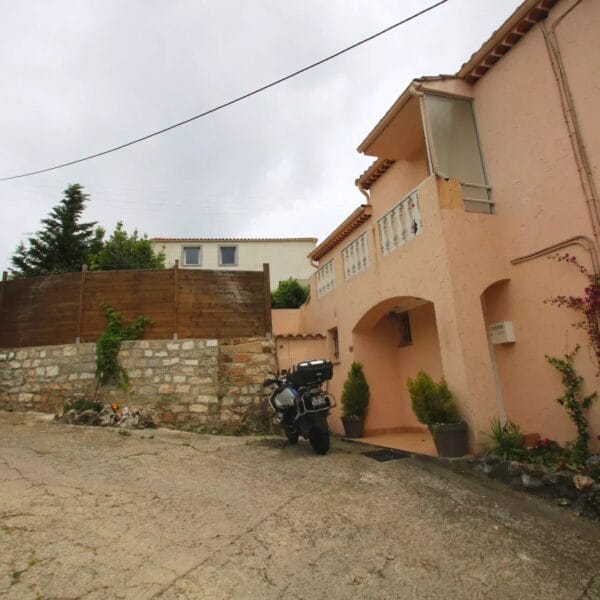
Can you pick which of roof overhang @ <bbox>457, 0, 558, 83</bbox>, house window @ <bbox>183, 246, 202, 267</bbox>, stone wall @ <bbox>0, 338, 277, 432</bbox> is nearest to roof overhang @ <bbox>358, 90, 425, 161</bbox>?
roof overhang @ <bbox>457, 0, 558, 83</bbox>

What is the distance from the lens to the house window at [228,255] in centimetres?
2123

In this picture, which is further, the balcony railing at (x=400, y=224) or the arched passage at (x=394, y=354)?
the arched passage at (x=394, y=354)

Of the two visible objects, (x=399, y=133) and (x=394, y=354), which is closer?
(x=399, y=133)

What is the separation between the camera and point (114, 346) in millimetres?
7195

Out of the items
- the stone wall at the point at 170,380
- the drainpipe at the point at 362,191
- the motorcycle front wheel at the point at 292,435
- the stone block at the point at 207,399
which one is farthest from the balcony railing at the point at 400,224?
the stone block at the point at 207,399

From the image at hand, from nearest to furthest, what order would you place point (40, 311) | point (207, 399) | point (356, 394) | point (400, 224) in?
1. point (400, 224)
2. point (207, 399)
3. point (356, 394)
4. point (40, 311)

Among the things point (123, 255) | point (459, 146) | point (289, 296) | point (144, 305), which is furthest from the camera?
point (289, 296)

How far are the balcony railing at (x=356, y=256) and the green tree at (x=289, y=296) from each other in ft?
24.9

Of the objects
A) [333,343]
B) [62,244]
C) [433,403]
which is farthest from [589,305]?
[62,244]

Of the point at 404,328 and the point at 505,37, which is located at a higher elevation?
the point at 505,37

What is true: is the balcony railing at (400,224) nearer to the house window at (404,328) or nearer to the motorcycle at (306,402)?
the house window at (404,328)

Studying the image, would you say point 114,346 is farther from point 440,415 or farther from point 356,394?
point 440,415

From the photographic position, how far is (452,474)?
176 inches

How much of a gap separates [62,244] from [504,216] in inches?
605
